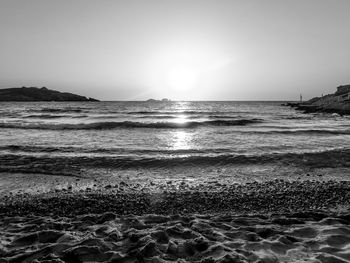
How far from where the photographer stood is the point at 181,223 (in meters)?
5.88

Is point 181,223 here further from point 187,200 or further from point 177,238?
point 187,200

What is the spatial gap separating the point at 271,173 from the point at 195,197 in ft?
13.7

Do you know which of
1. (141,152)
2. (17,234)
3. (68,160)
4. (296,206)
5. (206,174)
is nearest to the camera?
(17,234)

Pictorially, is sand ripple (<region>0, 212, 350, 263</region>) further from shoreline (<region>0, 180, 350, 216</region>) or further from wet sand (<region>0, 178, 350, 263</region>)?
shoreline (<region>0, 180, 350, 216</region>)

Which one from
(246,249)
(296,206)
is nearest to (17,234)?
(246,249)

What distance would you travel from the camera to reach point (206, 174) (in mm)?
10781

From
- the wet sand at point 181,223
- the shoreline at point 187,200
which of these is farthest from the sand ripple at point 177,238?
the shoreline at point 187,200

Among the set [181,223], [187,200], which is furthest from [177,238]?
[187,200]

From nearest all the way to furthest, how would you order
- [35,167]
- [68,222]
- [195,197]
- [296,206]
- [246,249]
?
1. [246,249]
2. [68,222]
3. [296,206]
4. [195,197]
5. [35,167]

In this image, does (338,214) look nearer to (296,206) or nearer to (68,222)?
(296,206)

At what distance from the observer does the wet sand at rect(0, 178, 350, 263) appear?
15.0 feet

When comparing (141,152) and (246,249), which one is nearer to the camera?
(246,249)

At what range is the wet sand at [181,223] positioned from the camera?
4.58m

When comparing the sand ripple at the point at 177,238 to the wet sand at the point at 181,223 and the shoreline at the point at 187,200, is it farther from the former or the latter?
the shoreline at the point at 187,200
